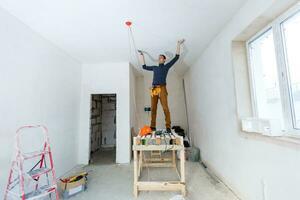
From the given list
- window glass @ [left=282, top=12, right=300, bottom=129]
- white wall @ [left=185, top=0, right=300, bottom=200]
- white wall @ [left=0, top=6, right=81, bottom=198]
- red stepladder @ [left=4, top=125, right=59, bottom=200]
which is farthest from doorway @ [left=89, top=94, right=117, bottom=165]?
window glass @ [left=282, top=12, right=300, bottom=129]

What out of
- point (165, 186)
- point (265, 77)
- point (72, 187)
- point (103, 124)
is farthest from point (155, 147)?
point (103, 124)

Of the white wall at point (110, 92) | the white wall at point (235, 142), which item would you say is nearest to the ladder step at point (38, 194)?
the white wall at point (110, 92)

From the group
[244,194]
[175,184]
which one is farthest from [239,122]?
[175,184]

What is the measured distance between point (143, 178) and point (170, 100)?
3208 millimetres

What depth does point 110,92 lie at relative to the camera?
412cm

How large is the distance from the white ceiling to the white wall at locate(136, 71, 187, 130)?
2.42m

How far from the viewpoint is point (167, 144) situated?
240 cm

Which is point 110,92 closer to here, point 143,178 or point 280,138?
point 143,178

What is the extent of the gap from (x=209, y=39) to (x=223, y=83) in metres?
0.97

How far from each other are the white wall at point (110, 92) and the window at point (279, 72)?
2.92m

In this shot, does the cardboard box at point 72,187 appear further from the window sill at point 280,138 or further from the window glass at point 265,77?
the window glass at point 265,77

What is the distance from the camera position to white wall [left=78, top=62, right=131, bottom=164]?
396cm

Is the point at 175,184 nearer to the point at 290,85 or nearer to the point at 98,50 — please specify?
the point at 290,85

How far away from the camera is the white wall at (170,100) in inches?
220
